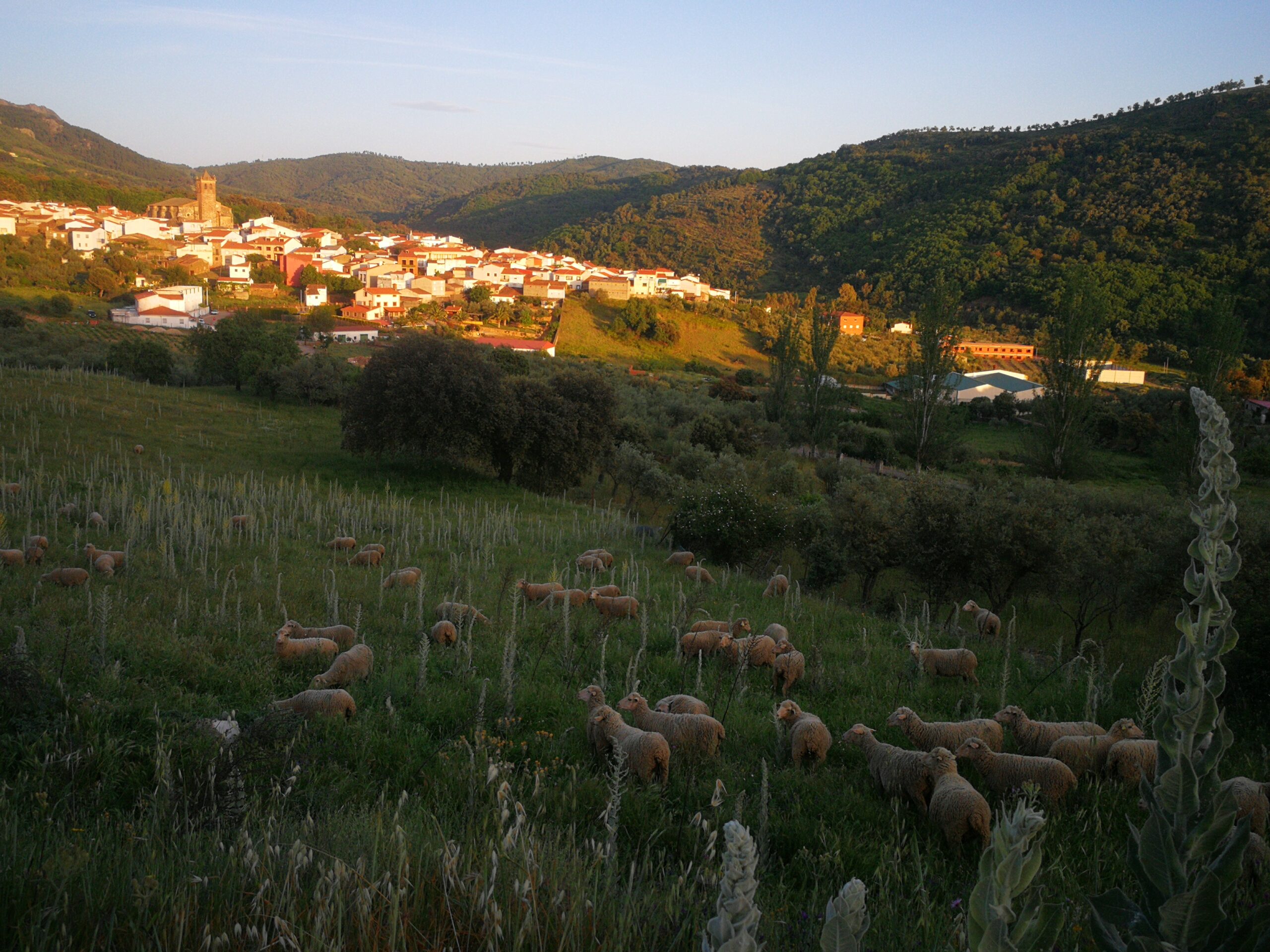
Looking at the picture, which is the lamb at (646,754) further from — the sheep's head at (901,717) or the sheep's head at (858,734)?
the sheep's head at (901,717)

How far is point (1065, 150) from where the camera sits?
99.0m

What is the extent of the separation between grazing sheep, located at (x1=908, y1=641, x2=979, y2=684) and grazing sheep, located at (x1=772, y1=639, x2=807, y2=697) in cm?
139

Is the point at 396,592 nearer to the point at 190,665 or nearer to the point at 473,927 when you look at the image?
the point at 190,665

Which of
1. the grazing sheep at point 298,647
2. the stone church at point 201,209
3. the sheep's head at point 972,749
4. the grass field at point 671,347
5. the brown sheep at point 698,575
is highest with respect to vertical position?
the stone church at point 201,209

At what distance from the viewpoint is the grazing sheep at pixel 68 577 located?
359 inches

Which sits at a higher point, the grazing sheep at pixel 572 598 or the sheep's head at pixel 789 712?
the sheep's head at pixel 789 712

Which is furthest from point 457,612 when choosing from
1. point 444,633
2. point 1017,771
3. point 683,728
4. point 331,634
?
point 1017,771

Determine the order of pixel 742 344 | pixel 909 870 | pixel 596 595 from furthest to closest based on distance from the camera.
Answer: pixel 742 344 → pixel 596 595 → pixel 909 870

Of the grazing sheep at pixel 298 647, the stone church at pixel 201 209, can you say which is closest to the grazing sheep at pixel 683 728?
the grazing sheep at pixel 298 647

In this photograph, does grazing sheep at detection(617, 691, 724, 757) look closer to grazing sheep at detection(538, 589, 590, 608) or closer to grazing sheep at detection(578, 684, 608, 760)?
grazing sheep at detection(578, 684, 608, 760)

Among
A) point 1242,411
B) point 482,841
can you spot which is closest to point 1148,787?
point 482,841

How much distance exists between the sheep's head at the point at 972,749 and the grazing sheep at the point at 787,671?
7.00 feet

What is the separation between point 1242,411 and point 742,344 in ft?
144

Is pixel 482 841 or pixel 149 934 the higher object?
pixel 149 934
